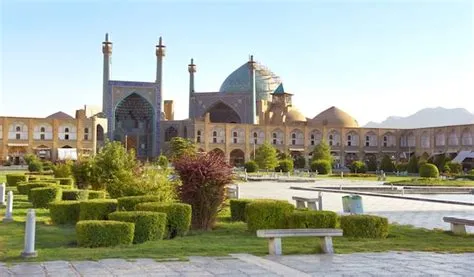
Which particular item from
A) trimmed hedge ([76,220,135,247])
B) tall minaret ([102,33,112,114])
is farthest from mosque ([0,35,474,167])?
trimmed hedge ([76,220,135,247])

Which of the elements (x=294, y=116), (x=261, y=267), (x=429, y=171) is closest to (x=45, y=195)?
(x=261, y=267)

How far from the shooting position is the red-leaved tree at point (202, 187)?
963 cm

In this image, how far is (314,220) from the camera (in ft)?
27.6

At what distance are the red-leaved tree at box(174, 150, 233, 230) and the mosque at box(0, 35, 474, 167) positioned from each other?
155 feet

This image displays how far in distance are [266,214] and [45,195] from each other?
6319 millimetres

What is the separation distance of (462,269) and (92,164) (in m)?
12.9

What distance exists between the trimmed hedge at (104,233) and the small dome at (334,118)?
63.7 meters

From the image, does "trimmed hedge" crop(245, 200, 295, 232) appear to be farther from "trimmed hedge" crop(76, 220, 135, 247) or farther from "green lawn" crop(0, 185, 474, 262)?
"trimmed hedge" crop(76, 220, 135, 247)

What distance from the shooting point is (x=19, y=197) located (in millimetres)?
16391

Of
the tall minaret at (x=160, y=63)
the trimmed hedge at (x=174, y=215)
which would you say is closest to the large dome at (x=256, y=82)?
the tall minaret at (x=160, y=63)

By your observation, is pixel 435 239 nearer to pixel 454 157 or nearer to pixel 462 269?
pixel 462 269

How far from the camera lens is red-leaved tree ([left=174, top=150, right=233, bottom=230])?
9633 millimetres

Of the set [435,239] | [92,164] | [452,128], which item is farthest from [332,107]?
[435,239]

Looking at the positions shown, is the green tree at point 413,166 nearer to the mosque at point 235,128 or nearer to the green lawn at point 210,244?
the mosque at point 235,128
